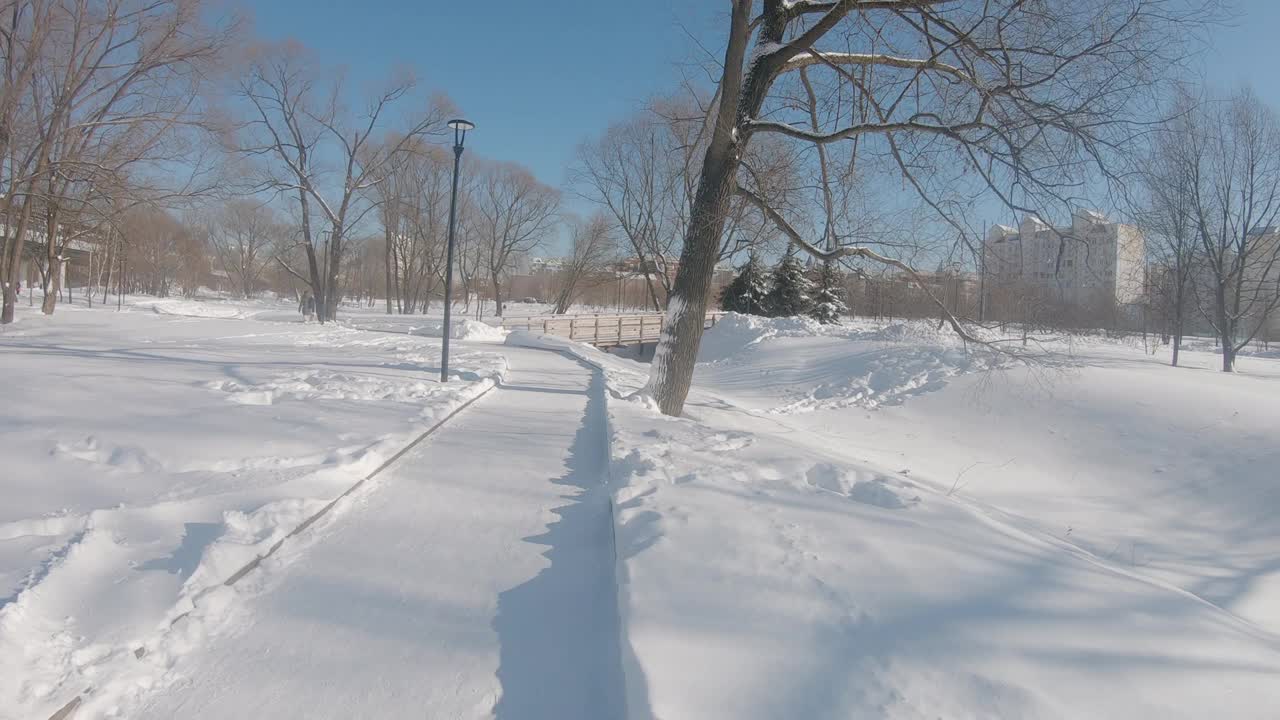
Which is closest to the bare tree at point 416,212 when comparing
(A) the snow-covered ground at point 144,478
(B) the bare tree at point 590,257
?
(B) the bare tree at point 590,257

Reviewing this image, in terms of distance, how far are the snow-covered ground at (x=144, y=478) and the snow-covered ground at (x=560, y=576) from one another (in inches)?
0.8

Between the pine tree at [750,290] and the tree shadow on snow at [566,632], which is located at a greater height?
the pine tree at [750,290]

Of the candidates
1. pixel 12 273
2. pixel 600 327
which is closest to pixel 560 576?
pixel 12 273

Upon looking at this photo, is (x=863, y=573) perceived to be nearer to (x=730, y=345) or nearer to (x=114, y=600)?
(x=114, y=600)

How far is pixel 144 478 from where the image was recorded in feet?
14.4

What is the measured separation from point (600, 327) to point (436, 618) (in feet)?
88.7

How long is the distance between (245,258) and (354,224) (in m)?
55.1

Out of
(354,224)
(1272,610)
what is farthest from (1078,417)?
(354,224)

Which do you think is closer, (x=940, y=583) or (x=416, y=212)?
(x=940, y=583)

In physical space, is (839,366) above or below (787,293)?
below

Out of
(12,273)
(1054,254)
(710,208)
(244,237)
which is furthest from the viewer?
(244,237)

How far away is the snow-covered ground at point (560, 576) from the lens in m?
2.39

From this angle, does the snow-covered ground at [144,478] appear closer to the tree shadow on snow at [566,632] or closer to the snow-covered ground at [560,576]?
the snow-covered ground at [560,576]

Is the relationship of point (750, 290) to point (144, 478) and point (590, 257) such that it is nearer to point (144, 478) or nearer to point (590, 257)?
point (590, 257)
